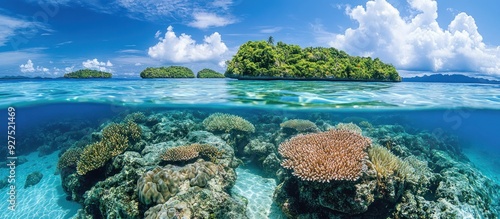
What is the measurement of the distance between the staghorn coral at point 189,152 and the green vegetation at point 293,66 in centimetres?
2036

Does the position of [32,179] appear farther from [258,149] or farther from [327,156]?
[327,156]

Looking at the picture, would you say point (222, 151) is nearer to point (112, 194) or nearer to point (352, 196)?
point (112, 194)

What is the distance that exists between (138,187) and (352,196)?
4758mm

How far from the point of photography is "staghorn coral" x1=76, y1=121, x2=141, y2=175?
25.9ft

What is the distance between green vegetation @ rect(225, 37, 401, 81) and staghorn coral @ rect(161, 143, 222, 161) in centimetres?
2036

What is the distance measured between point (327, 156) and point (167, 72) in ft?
143

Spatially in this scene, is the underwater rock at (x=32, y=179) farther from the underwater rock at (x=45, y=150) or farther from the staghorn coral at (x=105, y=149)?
the underwater rock at (x=45, y=150)

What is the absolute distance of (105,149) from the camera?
8.14 meters

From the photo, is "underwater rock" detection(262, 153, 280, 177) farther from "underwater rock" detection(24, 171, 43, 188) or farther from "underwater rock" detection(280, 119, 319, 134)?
"underwater rock" detection(24, 171, 43, 188)

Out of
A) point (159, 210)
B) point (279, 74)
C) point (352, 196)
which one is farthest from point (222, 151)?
point (279, 74)

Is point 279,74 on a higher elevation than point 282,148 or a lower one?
higher

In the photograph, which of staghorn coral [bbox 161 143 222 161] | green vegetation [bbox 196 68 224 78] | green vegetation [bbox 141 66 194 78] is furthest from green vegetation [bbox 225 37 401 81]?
staghorn coral [bbox 161 143 222 161]

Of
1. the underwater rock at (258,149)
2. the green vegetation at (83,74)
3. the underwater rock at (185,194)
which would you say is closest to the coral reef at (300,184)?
the underwater rock at (185,194)

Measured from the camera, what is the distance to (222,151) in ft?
27.9
